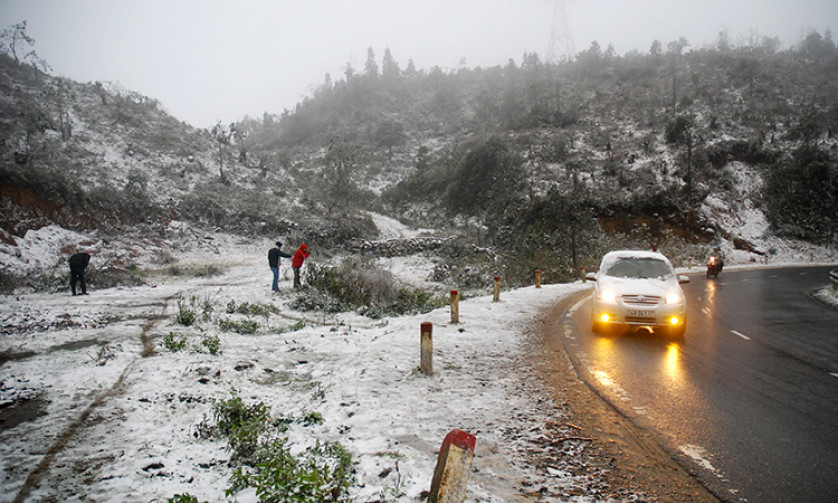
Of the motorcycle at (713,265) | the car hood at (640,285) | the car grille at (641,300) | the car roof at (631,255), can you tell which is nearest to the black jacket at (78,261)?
the car hood at (640,285)

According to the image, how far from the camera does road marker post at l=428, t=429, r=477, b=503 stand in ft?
8.21

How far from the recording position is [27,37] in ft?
130

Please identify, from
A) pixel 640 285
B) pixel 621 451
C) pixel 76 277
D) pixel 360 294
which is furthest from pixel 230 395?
pixel 76 277

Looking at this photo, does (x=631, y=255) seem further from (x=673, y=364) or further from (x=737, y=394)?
(x=737, y=394)

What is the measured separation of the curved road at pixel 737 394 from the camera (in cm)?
359

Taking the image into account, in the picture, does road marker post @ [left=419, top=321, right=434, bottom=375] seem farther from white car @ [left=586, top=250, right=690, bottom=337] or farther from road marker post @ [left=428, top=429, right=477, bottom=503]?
white car @ [left=586, top=250, right=690, bottom=337]

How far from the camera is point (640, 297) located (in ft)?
28.6

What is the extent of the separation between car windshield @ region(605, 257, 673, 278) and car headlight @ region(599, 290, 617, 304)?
2.56 ft

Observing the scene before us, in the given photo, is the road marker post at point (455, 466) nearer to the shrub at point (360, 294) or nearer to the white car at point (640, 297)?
the white car at point (640, 297)

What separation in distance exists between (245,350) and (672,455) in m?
6.83

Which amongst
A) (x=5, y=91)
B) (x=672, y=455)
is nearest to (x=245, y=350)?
(x=672, y=455)

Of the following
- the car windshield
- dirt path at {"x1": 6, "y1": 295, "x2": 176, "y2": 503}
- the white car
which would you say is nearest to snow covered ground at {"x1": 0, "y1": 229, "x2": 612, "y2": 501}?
dirt path at {"x1": 6, "y1": 295, "x2": 176, "y2": 503}

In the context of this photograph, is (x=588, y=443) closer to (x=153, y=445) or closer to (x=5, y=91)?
(x=153, y=445)

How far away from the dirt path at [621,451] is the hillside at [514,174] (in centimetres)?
1808
